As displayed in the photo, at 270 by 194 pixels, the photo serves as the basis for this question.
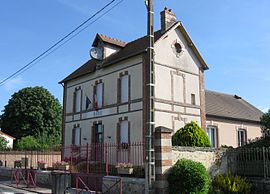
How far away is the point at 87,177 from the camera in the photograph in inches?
571

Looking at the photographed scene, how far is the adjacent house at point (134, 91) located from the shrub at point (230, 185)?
5.66 meters

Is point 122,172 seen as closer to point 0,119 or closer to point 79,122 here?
point 79,122

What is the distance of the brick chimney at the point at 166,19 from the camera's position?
2016 centimetres

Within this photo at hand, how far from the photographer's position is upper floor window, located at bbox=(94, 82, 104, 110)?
69.3 ft

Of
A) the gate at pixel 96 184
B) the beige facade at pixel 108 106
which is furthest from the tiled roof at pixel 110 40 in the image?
the gate at pixel 96 184

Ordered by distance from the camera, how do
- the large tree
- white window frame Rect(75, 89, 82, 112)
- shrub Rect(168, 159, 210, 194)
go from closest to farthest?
shrub Rect(168, 159, 210, 194) → white window frame Rect(75, 89, 82, 112) → the large tree

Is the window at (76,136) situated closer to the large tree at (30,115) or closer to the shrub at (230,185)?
the shrub at (230,185)

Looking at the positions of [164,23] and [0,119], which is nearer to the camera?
[164,23]

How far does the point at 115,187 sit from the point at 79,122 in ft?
35.2

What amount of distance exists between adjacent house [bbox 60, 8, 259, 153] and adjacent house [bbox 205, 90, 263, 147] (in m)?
0.12

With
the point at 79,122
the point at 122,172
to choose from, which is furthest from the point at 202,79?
the point at 122,172

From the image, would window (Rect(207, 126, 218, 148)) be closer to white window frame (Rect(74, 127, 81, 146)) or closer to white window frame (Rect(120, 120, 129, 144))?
white window frame (Rect(120, 120, 129, 144))

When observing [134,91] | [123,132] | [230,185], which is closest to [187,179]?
[230,185]

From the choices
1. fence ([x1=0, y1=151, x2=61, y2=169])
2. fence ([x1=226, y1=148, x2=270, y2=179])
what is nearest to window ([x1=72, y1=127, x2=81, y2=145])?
fence ([x1=0, y1=151, x2=61, y2=169])
